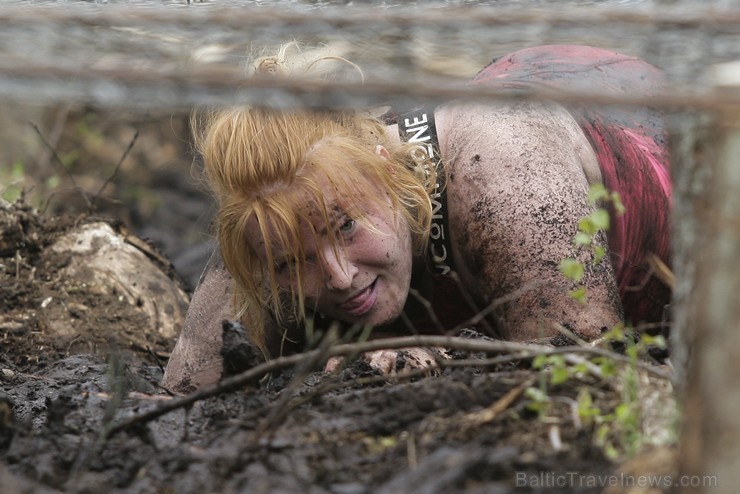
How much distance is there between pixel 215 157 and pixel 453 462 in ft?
5.09

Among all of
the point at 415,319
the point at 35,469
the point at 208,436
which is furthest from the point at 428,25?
the point at 415,319

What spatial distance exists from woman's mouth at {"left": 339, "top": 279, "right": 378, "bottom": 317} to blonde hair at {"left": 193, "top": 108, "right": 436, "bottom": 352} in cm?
14

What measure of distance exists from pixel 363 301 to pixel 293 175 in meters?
0.44

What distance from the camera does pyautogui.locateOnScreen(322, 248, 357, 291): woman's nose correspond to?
2.88 m

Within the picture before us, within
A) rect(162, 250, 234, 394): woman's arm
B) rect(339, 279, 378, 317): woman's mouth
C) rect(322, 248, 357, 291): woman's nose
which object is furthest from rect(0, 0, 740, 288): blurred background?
rect(162, 250, 234, 394): woman's arm

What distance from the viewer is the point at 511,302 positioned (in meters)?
2.91

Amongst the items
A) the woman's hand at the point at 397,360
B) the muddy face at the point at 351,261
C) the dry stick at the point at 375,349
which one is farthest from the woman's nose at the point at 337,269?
the dry stick at the point at 375,349

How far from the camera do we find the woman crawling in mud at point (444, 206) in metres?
2.84

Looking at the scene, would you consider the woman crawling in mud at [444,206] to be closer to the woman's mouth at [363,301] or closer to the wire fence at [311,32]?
the woman's mouth at [363,301]

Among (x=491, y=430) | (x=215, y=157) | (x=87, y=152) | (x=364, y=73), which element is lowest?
(x=87, y=152)

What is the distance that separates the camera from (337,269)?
2895 mm

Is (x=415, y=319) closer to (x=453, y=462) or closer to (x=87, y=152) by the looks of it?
(x=453, y=462)

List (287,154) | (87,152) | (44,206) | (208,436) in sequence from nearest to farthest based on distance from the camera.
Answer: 1. (208,436)
2. (287,154)
3. (44,206)
4. (87,152)

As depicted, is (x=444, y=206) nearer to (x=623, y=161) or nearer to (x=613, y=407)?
(x=623, y=161)
